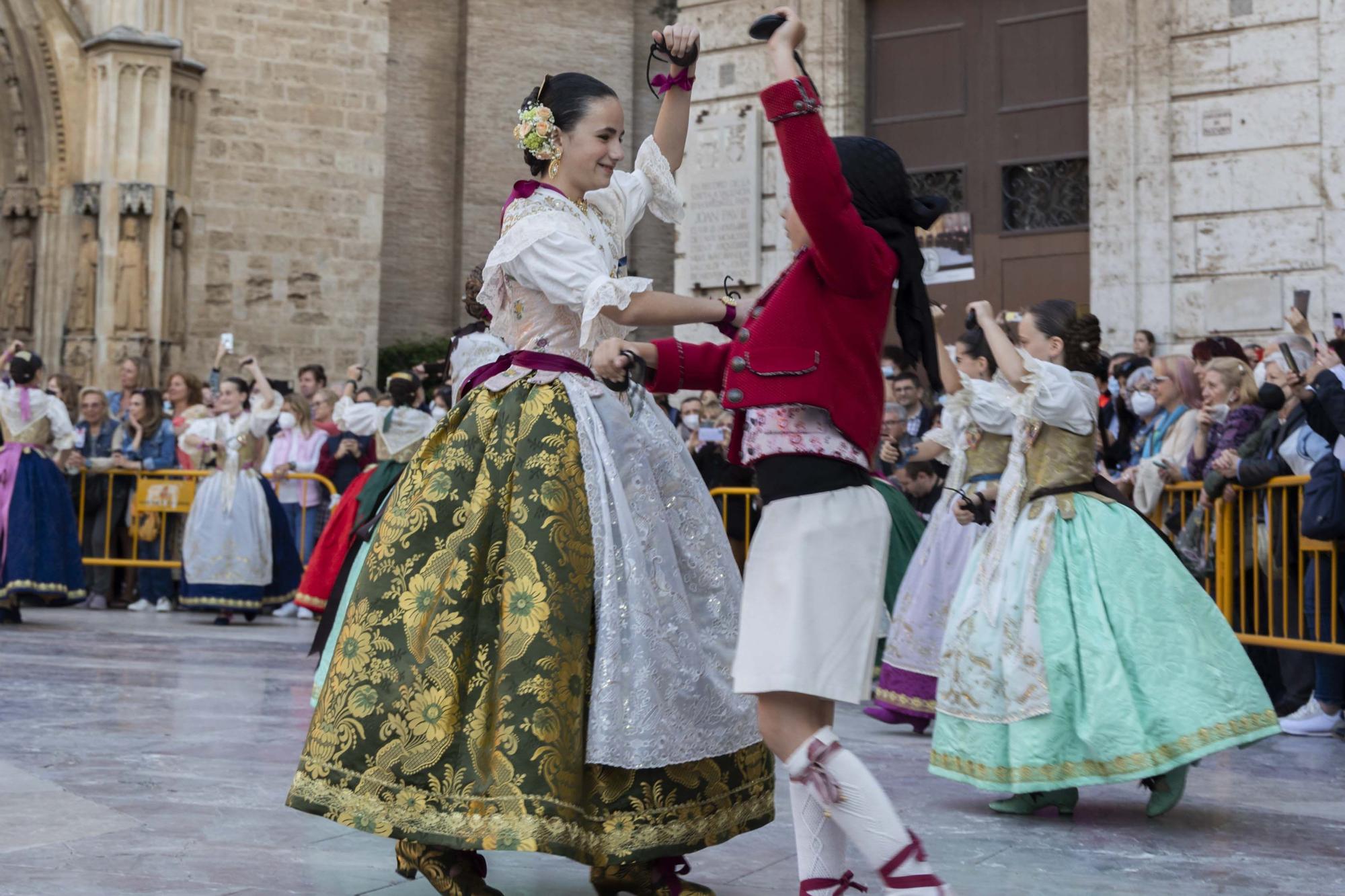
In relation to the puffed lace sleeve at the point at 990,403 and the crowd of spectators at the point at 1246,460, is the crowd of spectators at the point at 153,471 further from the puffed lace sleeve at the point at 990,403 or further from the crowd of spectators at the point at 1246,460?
the puffed lace sleeve at the point at 990,403

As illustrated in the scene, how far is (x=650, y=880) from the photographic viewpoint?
3566mm

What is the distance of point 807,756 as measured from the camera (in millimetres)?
3104

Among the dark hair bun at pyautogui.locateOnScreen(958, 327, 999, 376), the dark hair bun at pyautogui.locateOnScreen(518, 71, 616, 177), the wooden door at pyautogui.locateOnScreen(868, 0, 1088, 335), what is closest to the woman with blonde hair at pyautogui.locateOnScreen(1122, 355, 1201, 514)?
the dark hair bun at pyautogui.locateOnScreen(958, 327, 999, 376)

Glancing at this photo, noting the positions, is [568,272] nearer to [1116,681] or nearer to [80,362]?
[1116,681]

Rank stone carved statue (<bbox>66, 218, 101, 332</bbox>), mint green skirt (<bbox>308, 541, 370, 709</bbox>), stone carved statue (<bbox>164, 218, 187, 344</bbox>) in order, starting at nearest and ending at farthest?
mint green skirt (<bbox>308, 541, 370, 709</bbox>) < stone carved statue (<bbox>66, 218, 101, 332</bbox>) < stone carved statue (<bbox>164, 218, 187, 344</bbox>)

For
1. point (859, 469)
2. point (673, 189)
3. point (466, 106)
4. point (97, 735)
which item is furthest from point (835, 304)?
point (466, 106)

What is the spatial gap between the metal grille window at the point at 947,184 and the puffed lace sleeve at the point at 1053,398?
7.23 m

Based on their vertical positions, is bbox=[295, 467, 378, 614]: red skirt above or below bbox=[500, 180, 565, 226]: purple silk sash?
below

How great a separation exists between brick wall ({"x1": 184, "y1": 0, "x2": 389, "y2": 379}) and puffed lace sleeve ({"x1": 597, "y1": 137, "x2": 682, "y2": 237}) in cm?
1692

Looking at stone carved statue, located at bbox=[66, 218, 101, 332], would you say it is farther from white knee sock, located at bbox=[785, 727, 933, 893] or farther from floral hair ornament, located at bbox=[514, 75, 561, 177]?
white knee sock, located at bbox=[785, 727, 933, 893]

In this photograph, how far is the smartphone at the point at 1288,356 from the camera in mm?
7297

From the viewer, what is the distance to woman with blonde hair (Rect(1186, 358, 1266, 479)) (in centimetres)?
777

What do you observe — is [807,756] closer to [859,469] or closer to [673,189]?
[859,469]

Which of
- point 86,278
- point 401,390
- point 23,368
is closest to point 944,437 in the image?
point 401,390
